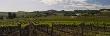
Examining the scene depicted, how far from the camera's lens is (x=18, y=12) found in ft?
80.4

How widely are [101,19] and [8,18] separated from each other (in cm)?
771

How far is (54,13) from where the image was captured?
26672 millimetres

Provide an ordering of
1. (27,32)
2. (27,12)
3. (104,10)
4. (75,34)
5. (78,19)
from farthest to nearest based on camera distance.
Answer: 1. (104,10)
2. (78,19)
3. (27,12)
4. (75,34)
5. (27,32)

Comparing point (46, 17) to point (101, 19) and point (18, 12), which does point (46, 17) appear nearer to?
point (18, 12)

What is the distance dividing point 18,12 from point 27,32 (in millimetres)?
10458

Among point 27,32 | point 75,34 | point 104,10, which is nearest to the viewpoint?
point 27,32

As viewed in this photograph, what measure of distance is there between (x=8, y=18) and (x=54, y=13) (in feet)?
16.8

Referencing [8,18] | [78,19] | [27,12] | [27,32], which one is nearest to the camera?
[27,32]

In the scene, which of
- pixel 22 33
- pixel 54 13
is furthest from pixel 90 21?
pixel 22 33

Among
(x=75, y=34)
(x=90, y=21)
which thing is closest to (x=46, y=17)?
(x=90, y=21)

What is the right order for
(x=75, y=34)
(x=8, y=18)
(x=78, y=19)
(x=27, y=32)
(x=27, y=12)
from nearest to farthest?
(x=27, y=32)
(x=75, y=34)
(x=8, y=18)
(x=27, y=12)
(x=78, y=19)

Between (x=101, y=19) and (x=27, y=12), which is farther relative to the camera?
(x=101, y=19)

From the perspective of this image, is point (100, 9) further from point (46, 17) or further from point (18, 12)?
point (18, 12)

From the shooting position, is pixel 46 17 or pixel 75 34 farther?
pixel 46 17
